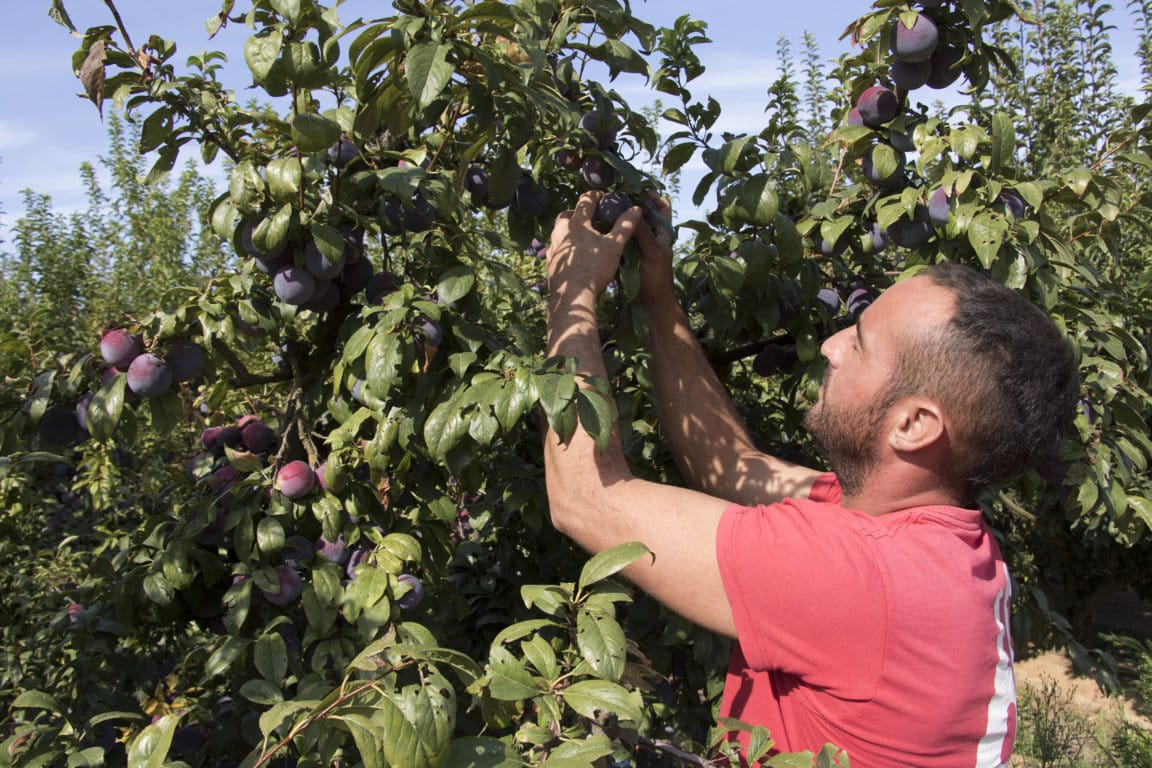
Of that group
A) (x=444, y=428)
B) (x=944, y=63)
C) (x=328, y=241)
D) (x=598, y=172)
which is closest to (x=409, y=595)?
(x=444, y=428)

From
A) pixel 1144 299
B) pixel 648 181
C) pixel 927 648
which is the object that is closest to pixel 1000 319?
pixel 927 648

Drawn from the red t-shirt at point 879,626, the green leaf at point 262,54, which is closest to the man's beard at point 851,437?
the red t-shirt at point 879,626

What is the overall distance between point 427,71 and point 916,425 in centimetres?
90

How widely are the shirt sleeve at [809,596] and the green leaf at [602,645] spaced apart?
26 centimetres

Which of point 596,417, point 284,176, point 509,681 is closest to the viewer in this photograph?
point 509,681

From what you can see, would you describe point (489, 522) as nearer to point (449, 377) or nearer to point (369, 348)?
point (449, 377)

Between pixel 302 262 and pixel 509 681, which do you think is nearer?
pixel 509 681

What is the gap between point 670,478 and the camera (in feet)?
7.31

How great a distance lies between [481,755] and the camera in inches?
36.6

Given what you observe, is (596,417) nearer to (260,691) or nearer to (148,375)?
(260,691)

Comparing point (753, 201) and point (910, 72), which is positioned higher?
point (910, 72)

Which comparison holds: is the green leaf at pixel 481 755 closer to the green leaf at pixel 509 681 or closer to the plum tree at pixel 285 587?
the green leaf at pixel 509 681

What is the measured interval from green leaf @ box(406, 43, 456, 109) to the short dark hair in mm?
817

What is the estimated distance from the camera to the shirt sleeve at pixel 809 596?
1.21m
